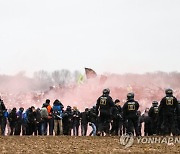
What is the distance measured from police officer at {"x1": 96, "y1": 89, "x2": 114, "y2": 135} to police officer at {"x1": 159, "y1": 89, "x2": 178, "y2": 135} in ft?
8.52

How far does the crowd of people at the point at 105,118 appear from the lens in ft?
78.5

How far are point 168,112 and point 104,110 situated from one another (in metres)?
3.19

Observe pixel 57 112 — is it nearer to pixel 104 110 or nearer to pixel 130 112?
pixel 104 110

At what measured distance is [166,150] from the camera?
14.6 m

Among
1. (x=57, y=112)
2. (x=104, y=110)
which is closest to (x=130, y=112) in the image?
(x=104, y=110)

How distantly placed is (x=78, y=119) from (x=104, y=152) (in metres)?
20.0

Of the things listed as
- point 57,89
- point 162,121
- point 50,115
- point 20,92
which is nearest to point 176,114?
point 162,121

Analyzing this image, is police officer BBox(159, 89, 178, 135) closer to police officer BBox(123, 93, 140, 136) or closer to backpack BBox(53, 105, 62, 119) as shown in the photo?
police officer BBox(123, 93, 140, 136)

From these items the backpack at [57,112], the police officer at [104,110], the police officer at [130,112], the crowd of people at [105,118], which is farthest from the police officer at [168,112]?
the backpack at [57,112]

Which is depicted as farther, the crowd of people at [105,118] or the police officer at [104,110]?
the police officer at [104,110]

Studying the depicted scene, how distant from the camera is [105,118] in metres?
24.9

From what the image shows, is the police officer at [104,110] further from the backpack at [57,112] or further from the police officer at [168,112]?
the backpack at [57,112]

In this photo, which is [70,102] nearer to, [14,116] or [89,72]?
[89,72]

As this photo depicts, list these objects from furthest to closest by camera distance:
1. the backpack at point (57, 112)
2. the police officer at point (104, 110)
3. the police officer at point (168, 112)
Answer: the backpack at point (57, 112) < the police officer at point (104, 110) < the police officer at point (168, 112)
